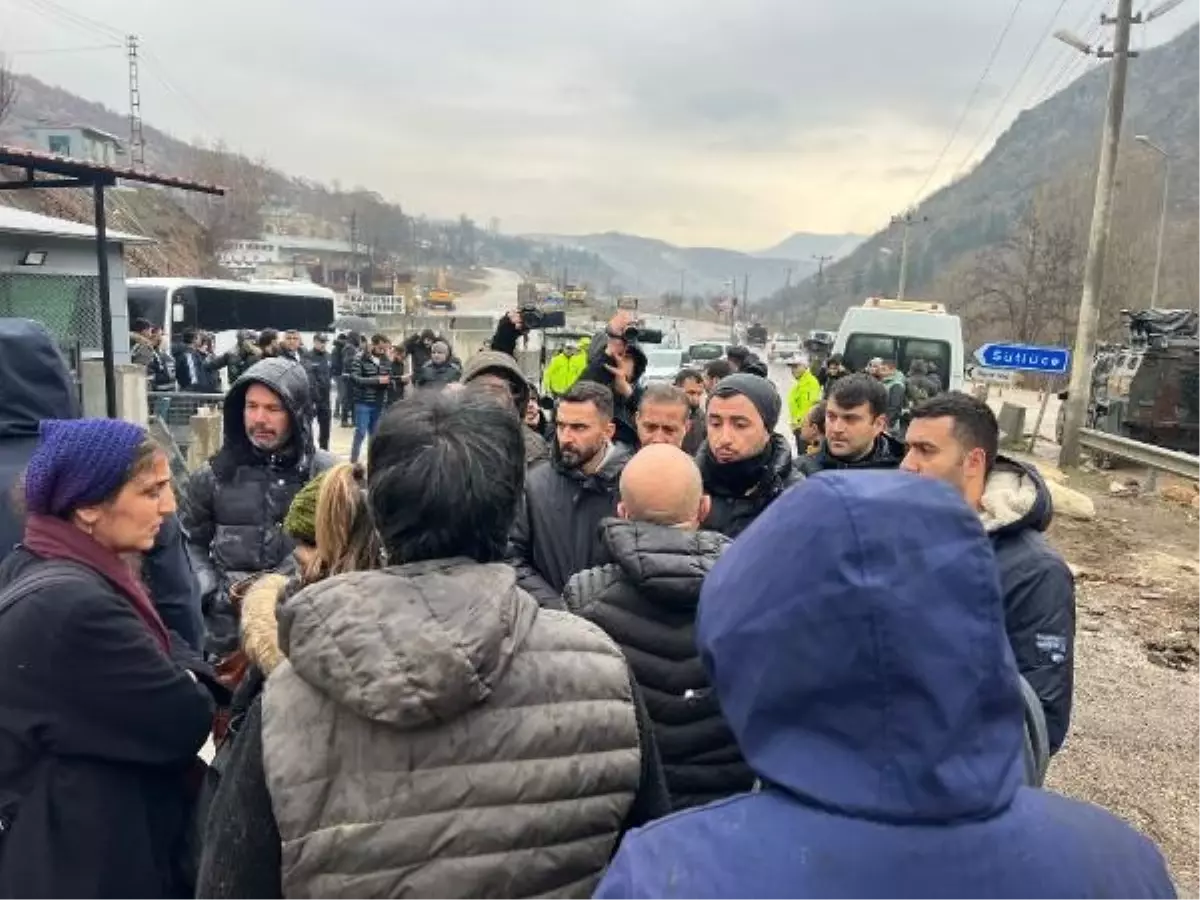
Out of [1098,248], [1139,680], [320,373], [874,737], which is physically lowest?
[1139,680]

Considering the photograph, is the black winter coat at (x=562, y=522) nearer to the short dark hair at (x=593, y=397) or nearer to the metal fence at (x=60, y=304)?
the short dark hair at (x=593, y=397)

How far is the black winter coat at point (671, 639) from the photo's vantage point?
2.18 metres

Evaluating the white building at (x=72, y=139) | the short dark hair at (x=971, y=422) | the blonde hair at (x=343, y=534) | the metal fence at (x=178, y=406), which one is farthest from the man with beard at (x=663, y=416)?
the white building at (x=72, y=139)

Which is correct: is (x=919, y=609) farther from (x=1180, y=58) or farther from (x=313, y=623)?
(x=1180, y=58)

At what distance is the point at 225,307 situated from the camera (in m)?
25.3

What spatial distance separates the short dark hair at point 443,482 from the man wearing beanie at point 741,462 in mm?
2505

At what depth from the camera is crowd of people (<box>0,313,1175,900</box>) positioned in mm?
1037

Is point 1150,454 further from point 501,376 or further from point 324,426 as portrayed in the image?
point 324,426

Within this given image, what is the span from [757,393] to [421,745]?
3004mm

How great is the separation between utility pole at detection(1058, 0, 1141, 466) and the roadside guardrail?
0.33m

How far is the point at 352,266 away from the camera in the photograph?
9906 cm

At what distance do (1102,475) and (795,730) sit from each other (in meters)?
16.5

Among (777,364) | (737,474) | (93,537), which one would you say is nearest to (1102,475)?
(737,474)

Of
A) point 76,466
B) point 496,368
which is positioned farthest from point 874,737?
point 496,368
